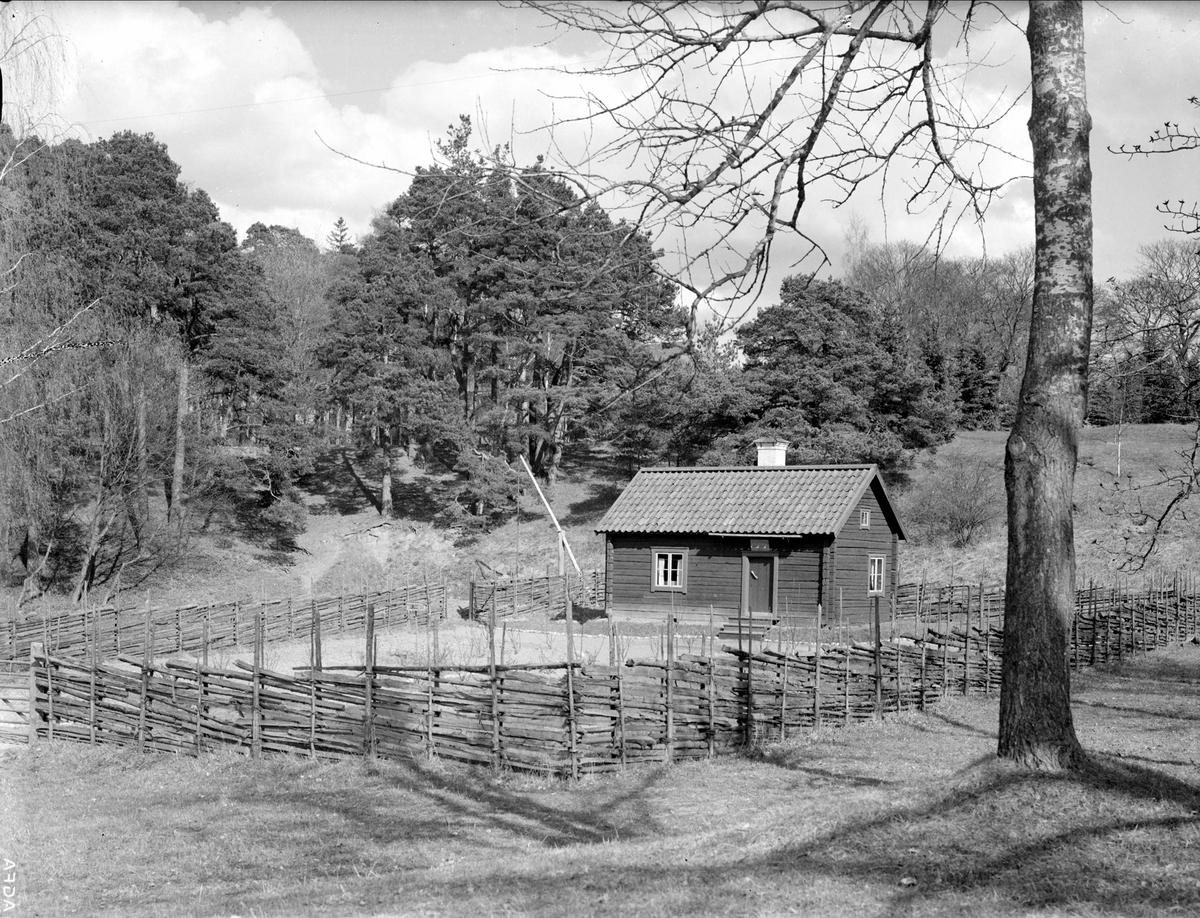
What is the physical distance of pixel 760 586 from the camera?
90.7 ft

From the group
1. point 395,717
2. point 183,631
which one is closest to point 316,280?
point 183,631

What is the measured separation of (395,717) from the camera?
553 inches

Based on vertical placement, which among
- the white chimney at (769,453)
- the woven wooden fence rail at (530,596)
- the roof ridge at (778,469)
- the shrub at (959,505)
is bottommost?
the woven wooden fence rail at (530,596)

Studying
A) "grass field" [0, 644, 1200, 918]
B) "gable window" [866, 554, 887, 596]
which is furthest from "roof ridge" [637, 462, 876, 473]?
"grass field" [0, 644, 1200, 918]

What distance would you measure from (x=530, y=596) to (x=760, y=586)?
326 inches

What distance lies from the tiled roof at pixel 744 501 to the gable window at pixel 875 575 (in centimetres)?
163

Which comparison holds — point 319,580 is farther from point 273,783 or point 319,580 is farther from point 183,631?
point 273,783

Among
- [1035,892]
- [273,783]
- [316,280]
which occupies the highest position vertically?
[316,280]

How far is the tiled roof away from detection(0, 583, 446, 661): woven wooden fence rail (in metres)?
6.05

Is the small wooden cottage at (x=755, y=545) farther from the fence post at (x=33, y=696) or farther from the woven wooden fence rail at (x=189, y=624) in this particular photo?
the fence post at (x=33, y=696)

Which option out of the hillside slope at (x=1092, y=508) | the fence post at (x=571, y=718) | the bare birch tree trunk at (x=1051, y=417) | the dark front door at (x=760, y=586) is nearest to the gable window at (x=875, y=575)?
the dark front door at (x=760, y=586)

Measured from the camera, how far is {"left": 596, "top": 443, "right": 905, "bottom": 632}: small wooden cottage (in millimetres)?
26953

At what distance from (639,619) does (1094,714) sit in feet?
44.1

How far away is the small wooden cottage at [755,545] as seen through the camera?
26953mm
